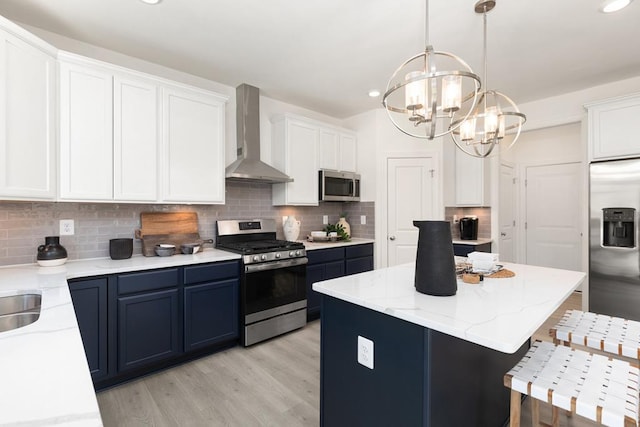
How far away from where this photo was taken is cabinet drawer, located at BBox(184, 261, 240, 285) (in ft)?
8.50

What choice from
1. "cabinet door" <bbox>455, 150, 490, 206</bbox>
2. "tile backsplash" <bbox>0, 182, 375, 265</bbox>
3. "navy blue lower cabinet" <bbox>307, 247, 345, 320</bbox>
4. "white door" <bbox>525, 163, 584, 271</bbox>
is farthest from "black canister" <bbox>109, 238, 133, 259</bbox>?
"white door" <bbox>525, 163, 584, 271</bbox>

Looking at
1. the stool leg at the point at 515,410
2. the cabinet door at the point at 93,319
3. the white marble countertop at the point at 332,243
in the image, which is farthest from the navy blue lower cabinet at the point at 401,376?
the white marble countertop at the point at 332,243

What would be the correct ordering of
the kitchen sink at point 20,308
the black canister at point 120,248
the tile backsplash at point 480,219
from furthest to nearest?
the tile backsplash at point 480,219
the black canister at point 120,248
the kitchen sink at point 20,308

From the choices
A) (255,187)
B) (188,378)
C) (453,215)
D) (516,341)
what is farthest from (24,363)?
(453,215)

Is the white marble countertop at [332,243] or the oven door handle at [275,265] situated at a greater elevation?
the white marble countertop at [332,243]

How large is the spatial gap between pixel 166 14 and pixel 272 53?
2.85ft

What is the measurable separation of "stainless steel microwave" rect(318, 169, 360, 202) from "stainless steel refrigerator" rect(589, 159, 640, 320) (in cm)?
261

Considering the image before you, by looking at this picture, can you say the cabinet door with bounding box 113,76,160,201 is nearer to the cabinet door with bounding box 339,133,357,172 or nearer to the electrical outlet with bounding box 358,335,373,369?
the electrical outlet with bounding box 358,335,373,369

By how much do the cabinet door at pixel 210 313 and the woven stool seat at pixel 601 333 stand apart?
7.86 feet

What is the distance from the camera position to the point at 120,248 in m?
2.59

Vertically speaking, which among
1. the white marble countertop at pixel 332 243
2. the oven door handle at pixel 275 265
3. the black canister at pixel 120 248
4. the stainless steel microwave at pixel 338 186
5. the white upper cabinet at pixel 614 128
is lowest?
the oven door handle at pixel 275 265

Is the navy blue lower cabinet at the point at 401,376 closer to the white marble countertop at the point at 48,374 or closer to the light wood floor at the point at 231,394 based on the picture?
the light wood floor at the point at 231,394

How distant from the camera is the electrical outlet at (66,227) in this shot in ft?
8.10

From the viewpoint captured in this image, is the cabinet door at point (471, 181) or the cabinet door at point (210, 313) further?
the cabinet door at point (471, 181)
